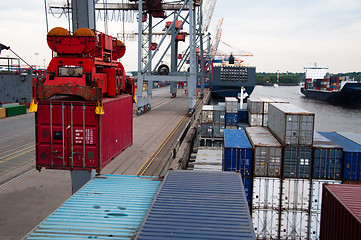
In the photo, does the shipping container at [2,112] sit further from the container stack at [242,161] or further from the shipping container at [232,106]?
the container stack at [242,161]

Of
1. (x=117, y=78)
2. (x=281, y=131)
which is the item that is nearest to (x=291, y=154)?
(x=281, y=131)

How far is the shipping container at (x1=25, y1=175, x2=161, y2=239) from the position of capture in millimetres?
6875

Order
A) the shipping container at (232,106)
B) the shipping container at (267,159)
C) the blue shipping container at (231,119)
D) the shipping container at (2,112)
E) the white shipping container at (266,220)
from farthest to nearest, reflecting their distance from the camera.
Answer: the shipping container at (2,112) < the blue shipping container at (231,119) < the shipping container at (232,106) < the shipping container at (267,159) < the white shipping container at (266,220)

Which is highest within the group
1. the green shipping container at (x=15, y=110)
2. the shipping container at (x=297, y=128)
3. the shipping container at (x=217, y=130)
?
the shipping container at (x=297, y=128)

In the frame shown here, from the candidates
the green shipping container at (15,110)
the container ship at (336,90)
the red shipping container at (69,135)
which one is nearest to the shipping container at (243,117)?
the red shipping container at (69,135)

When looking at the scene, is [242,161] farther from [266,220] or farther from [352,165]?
[352,165]

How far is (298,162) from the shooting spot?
14219mm

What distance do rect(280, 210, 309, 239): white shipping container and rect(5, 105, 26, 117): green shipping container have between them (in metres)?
38.2

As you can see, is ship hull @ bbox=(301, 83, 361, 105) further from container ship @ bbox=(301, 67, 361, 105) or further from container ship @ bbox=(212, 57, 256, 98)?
container ship @ bbox=(212, 57, 256, 98)

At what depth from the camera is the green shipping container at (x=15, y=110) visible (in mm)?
41656

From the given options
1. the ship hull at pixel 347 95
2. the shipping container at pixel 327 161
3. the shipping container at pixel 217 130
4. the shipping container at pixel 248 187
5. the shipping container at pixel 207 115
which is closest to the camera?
the shipping container at pixel 327 161

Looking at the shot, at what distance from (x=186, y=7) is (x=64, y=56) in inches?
1498

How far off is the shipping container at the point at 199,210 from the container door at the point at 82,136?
2.82 m

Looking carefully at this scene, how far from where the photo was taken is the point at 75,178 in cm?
1327
